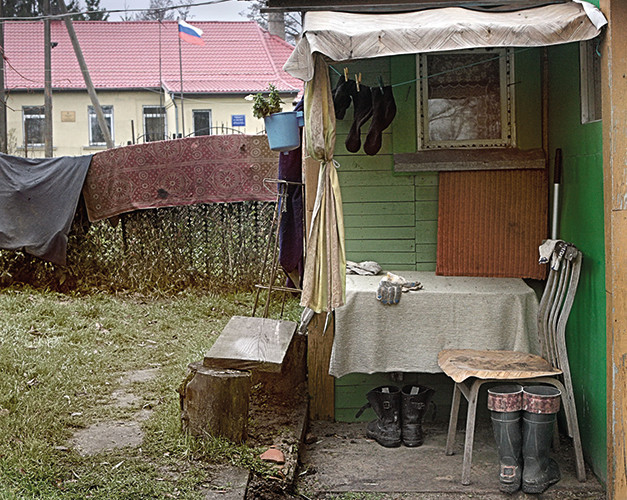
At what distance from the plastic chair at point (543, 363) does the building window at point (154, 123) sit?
16352 mm

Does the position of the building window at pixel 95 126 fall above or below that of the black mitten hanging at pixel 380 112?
above

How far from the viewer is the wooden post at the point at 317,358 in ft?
16.5

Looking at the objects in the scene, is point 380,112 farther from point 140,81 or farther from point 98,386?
point 140,81

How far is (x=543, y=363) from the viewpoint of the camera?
4348mm

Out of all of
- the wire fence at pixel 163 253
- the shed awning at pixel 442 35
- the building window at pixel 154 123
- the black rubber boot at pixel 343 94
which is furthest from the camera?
the building window at pixel 154 123

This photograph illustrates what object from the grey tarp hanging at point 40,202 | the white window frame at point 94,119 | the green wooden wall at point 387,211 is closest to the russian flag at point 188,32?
the white window frame at point 94,119

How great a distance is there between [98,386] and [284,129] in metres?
2.40

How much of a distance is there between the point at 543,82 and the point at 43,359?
4386 mm

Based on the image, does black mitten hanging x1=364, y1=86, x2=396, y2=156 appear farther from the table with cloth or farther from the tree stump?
the tree stump

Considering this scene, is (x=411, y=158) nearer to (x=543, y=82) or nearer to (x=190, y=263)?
(x=543, y=82)

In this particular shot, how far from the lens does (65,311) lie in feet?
25.3

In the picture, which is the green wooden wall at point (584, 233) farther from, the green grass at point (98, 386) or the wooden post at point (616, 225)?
the green grass at point (98, 386)

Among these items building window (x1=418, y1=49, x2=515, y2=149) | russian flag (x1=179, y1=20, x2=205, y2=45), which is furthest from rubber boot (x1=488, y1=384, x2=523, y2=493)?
russian flag (x1=179, y1=20, x2=205, y2=45)

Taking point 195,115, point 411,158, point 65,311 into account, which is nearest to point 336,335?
point 411,158
